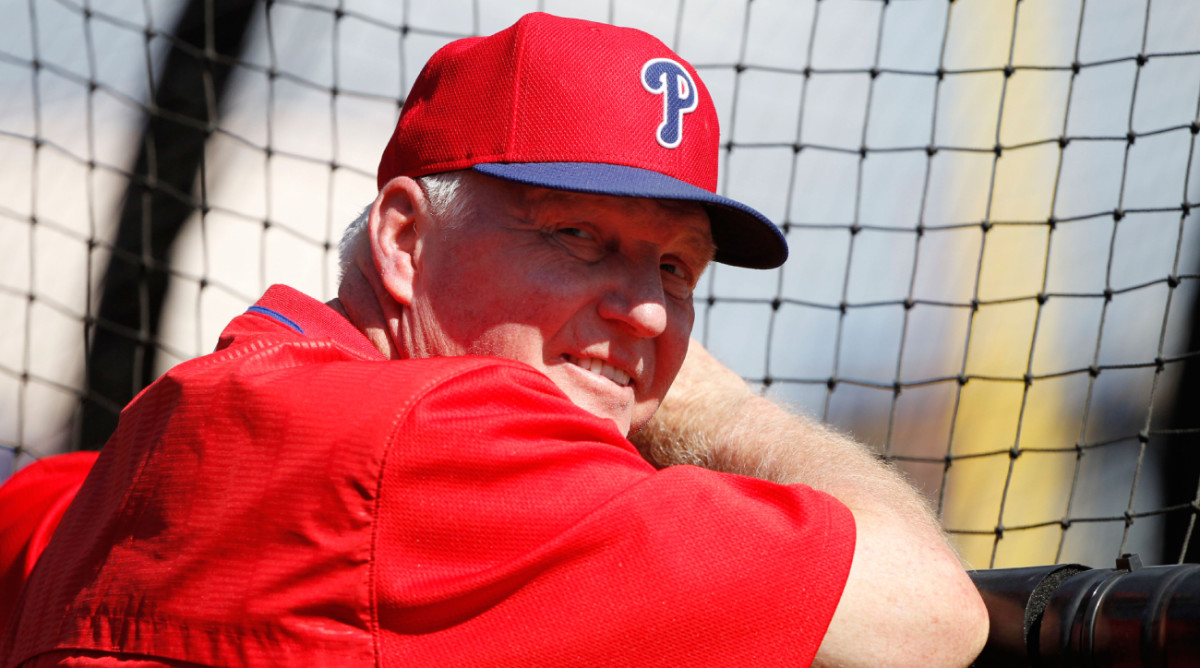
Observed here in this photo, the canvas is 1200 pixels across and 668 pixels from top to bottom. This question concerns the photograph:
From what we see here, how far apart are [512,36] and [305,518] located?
2.33 ft

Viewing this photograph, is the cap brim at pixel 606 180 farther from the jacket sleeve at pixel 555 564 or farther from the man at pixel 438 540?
the jacket sleeve at pixel 555 564

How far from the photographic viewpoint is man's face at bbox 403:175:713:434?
48.1 inches

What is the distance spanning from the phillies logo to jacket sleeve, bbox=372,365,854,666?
506 mm

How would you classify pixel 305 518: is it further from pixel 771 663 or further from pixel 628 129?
pixel 628 129

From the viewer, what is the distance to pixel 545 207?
48.6 inches

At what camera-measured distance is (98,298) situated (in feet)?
10.3

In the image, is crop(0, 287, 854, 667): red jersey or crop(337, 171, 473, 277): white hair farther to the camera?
crop(337, 171, 473, 277): white hair

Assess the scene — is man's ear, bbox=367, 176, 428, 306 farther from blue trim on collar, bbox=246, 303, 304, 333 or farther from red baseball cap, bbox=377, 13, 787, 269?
blue trim on collar, bbox=246, 303, 304, 333

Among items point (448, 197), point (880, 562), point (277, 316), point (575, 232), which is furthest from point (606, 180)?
point (880, 562)

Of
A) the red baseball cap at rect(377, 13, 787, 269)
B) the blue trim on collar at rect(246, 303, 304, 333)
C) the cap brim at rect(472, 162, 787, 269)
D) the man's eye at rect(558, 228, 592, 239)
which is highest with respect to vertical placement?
the red baseball cap at rect(377, 13, 787, 269)

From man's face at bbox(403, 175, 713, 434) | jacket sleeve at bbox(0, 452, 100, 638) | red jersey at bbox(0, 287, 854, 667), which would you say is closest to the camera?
red jersey at bbox(0, 287, 854, 667)

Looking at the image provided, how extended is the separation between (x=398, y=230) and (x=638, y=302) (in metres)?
0.33

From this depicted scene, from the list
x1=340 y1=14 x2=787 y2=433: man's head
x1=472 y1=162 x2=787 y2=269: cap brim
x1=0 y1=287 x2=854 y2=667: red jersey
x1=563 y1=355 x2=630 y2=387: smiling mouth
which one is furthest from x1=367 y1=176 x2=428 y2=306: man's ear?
x1=0 y1=287 x2=854 y2=667: red jersey

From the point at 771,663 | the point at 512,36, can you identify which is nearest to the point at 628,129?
the point at 512,36
